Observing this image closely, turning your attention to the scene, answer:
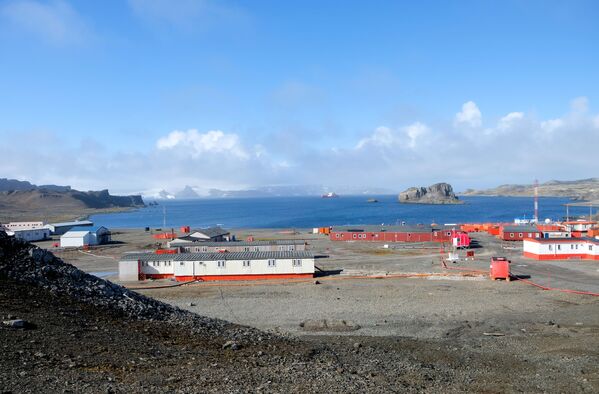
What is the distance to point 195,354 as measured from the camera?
13906 millimetres

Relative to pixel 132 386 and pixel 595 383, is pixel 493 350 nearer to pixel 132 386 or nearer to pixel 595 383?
pixel 595 383

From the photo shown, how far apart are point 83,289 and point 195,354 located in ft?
19.8

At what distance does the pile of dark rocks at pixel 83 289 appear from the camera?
16.8 m

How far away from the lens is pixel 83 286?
18.0m

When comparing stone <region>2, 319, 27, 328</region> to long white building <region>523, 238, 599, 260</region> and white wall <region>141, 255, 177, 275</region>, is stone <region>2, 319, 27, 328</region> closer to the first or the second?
white wall <region>141, 255, 177, 275</region>

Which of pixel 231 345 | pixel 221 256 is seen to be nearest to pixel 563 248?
pixel 221 256

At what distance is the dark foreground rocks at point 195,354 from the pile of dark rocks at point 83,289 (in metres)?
0.05

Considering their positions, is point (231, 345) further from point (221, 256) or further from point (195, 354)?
point (221, 256)

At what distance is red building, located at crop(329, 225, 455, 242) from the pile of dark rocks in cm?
5208

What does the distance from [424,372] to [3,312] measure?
1205cm

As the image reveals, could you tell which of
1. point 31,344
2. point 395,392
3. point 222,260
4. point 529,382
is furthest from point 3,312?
point 222,260

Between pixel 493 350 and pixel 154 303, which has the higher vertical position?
pixel 154 303

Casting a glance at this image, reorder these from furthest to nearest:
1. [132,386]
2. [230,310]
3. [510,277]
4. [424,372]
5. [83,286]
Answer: [510,277], [230,310], [83,286], [424,372], [132,386]

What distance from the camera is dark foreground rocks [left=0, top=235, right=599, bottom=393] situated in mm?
11578
